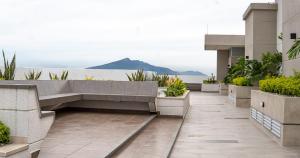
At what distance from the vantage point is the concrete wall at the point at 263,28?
683 inches

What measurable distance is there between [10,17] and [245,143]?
308 inches

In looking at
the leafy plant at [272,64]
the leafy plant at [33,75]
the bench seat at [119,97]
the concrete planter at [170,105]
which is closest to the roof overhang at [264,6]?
the leafy plant at [272,64]

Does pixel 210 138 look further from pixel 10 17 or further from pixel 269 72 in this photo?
pixel 269 72

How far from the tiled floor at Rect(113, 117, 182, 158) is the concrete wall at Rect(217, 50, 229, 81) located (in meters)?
21.8

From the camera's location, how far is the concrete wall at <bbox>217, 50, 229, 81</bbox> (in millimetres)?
30797

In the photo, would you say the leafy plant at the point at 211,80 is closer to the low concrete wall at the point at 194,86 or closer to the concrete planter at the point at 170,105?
the low concrete wall at the point at 194,86

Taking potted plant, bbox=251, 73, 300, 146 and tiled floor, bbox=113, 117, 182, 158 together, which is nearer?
tiled floor, bbox=113, 117, 182, 158

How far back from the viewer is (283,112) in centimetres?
698

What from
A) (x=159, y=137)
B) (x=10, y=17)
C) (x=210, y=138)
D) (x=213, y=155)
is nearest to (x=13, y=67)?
(x=10, y=17)

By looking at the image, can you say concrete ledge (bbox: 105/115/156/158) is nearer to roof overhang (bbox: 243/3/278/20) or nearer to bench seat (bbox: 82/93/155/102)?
bench seat (bbox: 82/93/155/102)

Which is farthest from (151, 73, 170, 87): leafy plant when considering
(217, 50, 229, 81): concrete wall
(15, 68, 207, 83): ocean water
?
(217, 50, 229, 81): concrete wall

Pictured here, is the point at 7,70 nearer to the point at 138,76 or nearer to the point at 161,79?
the point at 138,76

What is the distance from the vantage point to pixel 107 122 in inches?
359

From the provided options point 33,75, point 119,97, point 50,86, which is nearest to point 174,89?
point 119,97
